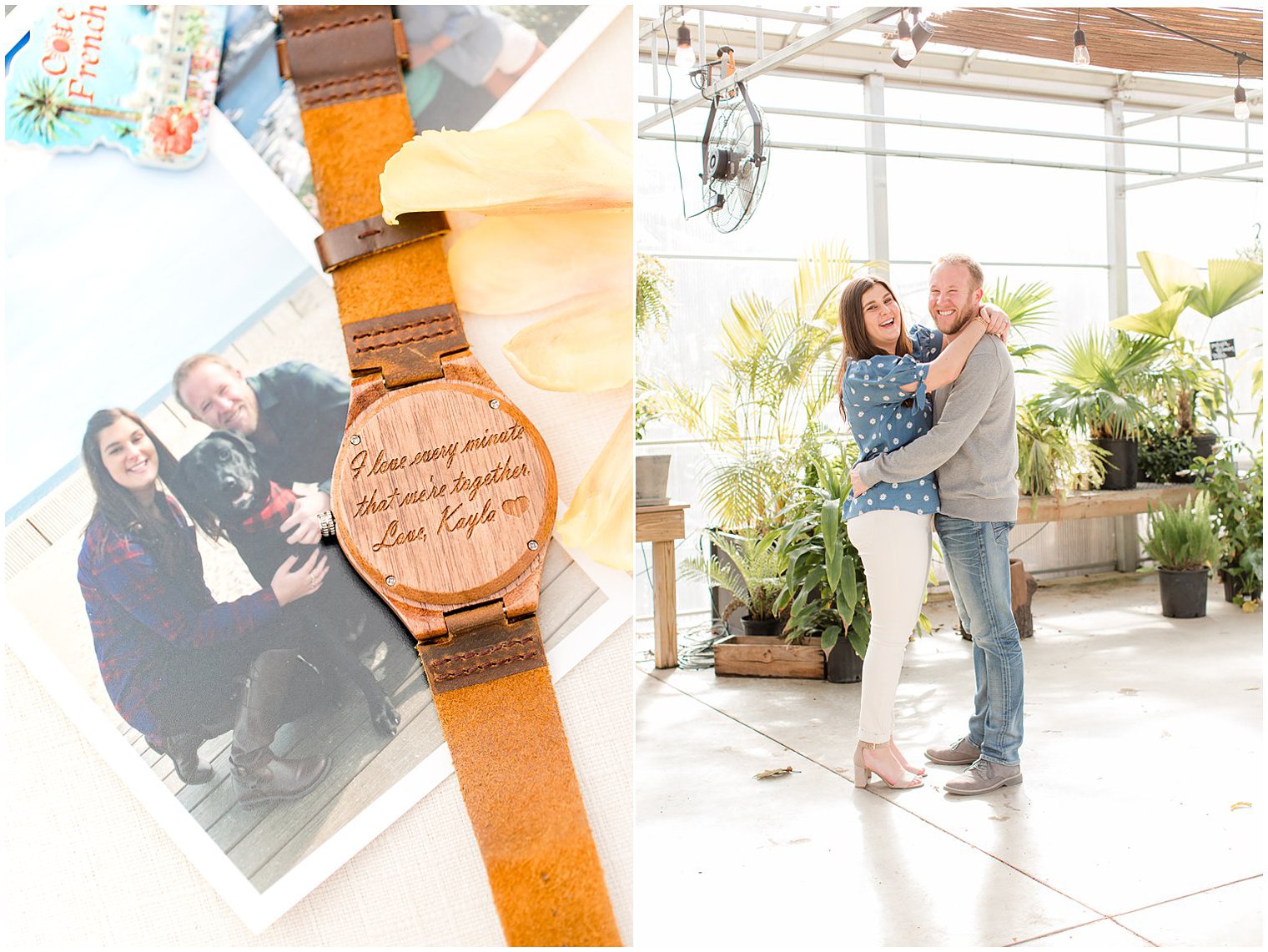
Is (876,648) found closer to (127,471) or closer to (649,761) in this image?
(649,761)

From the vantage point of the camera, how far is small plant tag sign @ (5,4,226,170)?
0.80 metres

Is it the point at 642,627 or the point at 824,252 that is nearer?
the point at 824,252

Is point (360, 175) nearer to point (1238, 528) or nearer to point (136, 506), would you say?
point (136, 506)

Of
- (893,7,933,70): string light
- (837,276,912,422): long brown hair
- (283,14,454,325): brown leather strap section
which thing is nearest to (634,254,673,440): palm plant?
(893,7,933,70): string light

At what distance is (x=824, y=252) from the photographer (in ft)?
15.7

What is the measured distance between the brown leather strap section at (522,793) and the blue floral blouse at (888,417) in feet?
6.32

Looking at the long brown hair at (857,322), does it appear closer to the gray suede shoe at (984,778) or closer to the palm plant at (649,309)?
the gray suede shoe at (984,778)

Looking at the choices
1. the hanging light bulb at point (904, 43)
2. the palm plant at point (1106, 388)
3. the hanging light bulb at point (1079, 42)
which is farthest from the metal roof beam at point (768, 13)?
the palm plant at point (1106, 388)

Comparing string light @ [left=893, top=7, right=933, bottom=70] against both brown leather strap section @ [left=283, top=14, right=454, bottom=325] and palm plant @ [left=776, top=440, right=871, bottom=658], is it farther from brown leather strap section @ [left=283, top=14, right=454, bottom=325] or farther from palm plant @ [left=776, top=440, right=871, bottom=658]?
brown leather strap section @ [left=283, top=14, right=454, bottom=325]

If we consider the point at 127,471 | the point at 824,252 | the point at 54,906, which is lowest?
the point at 54,906

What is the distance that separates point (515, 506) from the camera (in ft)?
2.59

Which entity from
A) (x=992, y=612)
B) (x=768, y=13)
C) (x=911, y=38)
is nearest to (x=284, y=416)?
(x=992, y=612)

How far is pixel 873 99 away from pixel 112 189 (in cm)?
567

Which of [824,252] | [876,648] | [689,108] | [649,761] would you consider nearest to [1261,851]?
[876,648]
